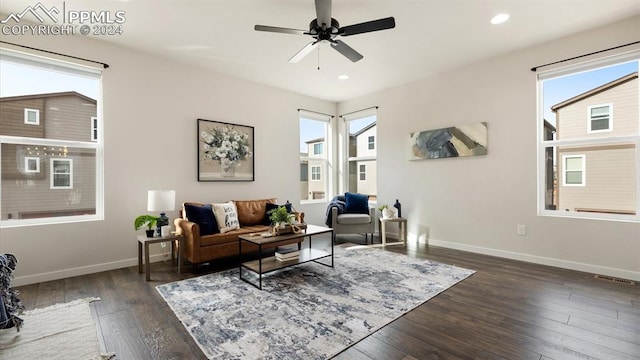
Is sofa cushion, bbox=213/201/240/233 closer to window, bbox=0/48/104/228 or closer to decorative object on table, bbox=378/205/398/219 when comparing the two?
A: window, bbox=0/48/104/228

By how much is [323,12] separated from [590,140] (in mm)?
3465

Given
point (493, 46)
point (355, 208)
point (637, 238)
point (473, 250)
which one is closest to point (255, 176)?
point (355, 208)

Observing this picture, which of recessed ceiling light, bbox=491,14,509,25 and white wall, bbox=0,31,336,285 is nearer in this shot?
recessed ceiling light, bbox=491,14,509,25

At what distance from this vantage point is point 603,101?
10.8 ft

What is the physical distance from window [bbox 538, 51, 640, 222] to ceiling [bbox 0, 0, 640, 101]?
0.59 m

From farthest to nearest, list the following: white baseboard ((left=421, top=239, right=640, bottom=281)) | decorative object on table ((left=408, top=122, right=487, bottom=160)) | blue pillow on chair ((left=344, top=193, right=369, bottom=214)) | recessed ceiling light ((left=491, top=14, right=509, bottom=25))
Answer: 1. blue pillow on chair ((left=344, top=193, right=369, bottom=214))
2. decorative object on table ((left=408, top=122, right=487, bottom=160))
3. white baseboard ((left=421, top=239, right=640, bottom=281))
4. recessed ceiling light ((left=491, top=14, right=509, bottom=25))

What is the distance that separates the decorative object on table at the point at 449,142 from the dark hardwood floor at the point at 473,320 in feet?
6.01

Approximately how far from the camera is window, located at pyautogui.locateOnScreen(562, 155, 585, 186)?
3447 mm

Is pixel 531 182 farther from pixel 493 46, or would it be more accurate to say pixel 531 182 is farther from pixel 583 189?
pixel 493 46

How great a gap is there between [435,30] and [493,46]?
1.02 m

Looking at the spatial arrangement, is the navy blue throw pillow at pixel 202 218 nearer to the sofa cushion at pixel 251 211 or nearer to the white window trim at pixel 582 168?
the sofa cushion at pixel 251 211

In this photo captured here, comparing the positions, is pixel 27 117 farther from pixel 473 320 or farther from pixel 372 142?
pixel 372 142

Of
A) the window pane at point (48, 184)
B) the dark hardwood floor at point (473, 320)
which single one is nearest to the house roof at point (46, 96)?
the window pane at point (48, 184)

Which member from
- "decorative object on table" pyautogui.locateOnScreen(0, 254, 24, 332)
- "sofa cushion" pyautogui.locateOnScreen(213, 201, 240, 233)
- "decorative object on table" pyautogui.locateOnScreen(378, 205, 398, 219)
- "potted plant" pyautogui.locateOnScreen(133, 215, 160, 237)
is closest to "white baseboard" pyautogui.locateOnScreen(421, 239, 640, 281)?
"decorative object on table" pyautogui.locateOnScreen(378, 205, 398, 219)
